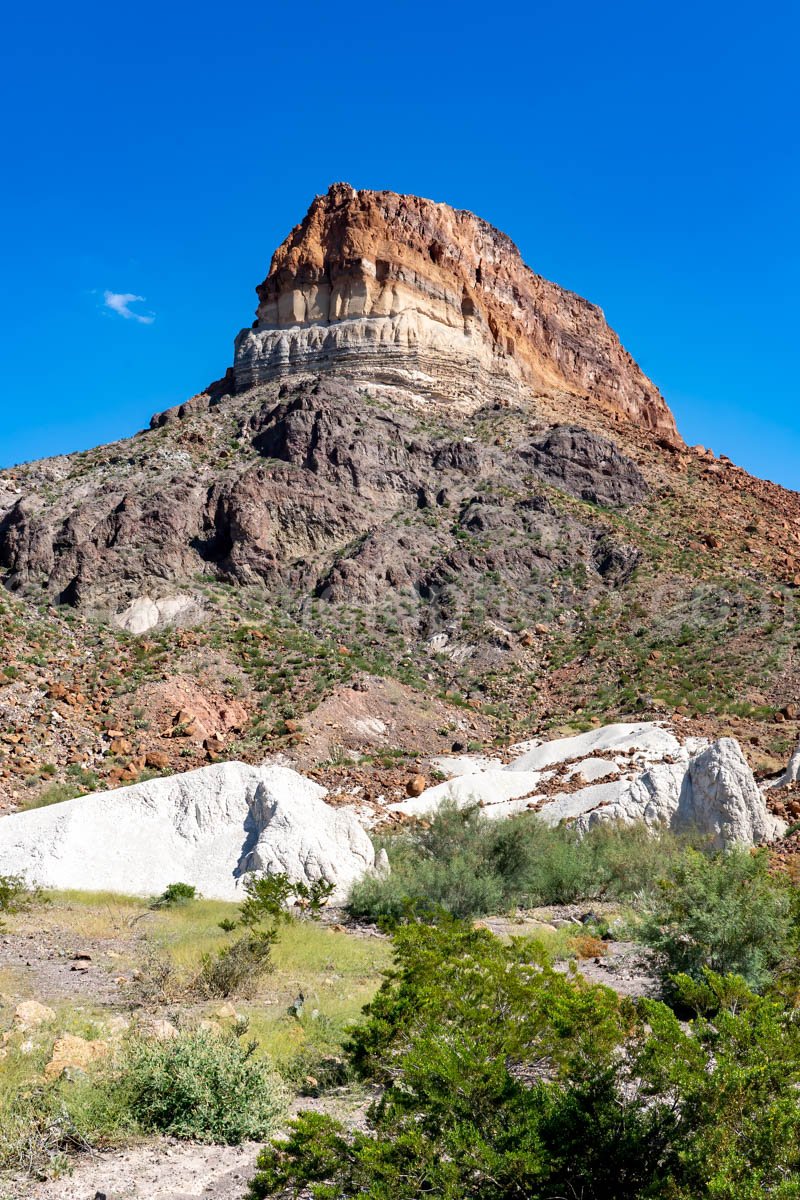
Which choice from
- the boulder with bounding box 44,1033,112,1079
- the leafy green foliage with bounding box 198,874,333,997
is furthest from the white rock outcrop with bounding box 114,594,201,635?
the boulder with bounding box 44,1033,112,1079

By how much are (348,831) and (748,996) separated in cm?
1142

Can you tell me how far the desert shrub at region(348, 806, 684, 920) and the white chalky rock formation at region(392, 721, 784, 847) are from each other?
792mm

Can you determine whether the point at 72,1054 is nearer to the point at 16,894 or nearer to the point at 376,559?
the point at 16,894

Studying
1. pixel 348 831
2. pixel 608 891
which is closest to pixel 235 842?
pixel 348 831

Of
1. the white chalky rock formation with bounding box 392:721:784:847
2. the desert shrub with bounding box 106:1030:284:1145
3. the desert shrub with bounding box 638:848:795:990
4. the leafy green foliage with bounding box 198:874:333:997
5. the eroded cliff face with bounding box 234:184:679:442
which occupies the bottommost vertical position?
the desert shrub with bounding box 106:1030:284:1145

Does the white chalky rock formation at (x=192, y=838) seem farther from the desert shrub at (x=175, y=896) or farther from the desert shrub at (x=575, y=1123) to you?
the desert shrub at (x=575, y=1123)

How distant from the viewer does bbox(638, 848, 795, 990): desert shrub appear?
33.4 feet

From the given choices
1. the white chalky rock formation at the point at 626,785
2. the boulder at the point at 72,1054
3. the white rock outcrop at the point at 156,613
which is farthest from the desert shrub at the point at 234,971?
the white rock outcrop at the point at 156,613

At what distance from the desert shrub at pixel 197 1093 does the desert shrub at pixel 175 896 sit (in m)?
8.37

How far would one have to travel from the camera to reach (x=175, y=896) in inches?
613

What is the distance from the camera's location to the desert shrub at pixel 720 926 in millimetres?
10180

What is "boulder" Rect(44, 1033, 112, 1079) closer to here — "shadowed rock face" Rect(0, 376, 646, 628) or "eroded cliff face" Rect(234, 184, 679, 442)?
"shadowed rock face" Rect(0, 376, 646, 628)

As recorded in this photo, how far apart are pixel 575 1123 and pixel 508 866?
1222 cm

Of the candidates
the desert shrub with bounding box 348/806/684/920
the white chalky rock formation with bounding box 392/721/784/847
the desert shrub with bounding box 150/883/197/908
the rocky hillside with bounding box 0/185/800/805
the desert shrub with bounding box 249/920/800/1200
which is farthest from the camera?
the rocky hillside with bounding box 0/185/800/805
